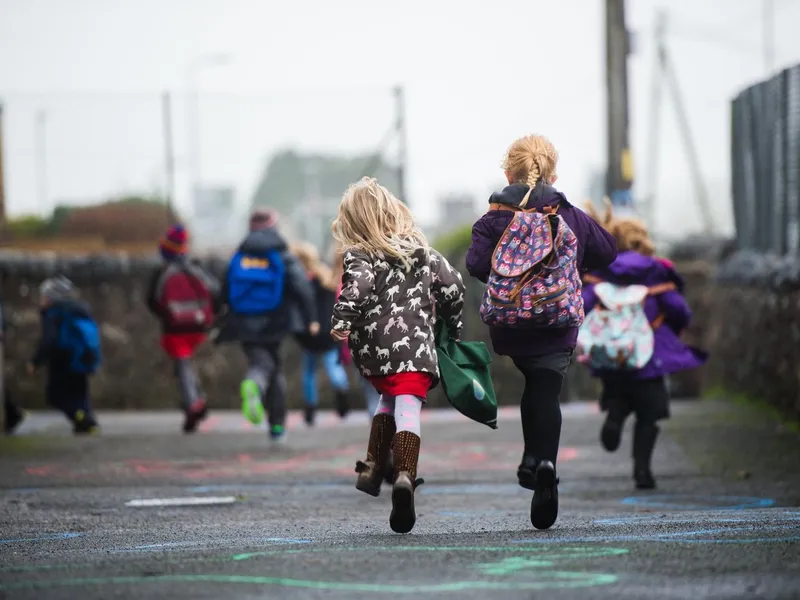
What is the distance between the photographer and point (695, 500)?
8031 millimetres

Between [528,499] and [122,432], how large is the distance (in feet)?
18.0

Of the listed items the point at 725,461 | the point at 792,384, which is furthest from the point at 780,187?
the point at 725,461

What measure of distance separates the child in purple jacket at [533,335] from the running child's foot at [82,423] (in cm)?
670

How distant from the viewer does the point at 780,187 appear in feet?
39.7

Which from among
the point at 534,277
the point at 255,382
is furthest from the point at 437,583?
the point at 255,382

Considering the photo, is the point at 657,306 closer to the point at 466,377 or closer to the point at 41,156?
the point at 466,377

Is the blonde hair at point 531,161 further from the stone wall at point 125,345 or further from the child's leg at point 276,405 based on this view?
the stone wall at point 125,345

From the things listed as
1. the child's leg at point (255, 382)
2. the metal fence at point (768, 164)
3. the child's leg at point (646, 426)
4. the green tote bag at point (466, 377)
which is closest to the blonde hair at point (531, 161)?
the green tote bag at point (466, 377)

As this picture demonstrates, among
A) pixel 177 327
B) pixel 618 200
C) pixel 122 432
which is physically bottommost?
pixel 122 432

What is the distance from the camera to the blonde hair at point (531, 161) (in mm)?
6602

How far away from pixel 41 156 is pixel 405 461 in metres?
10.5

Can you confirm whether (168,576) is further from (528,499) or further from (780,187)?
(780,187)

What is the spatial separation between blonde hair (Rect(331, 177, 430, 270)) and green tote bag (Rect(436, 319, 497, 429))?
421 millimetres

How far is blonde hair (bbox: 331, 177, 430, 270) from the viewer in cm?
648
